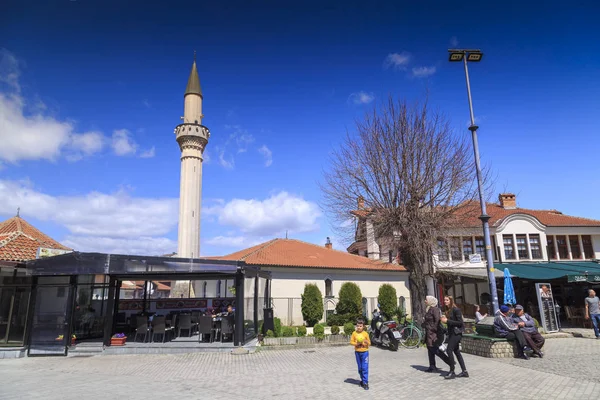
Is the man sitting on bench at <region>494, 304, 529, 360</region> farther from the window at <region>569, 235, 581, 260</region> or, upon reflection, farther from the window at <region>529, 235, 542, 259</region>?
the window at <region>569, 235, 581, 260</region>

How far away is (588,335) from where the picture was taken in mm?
13930

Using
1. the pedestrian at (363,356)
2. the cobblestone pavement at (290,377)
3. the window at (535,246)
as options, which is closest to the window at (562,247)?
the window at (535,246)

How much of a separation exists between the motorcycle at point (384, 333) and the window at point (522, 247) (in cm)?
1769

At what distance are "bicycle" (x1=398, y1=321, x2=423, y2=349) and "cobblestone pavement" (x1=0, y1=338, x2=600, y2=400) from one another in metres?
0.70

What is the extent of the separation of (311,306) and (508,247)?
50.6 feet

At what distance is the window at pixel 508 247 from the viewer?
2582cm

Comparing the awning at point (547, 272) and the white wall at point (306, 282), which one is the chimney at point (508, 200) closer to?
the awning at point (547, 272)

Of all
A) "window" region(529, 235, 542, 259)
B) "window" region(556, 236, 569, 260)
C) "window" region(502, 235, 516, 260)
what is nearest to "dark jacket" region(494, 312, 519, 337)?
"window" region(502, 235, 516, 260)

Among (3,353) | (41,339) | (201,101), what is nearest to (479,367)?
(41,339)

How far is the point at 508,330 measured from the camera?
10.4 m

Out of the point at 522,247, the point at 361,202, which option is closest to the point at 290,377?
the point at 361,202

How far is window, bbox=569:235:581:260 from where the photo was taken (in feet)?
86.9

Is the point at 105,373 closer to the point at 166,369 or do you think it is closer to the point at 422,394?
the point at 166,369

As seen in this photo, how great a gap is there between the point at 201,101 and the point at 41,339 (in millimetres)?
28929
